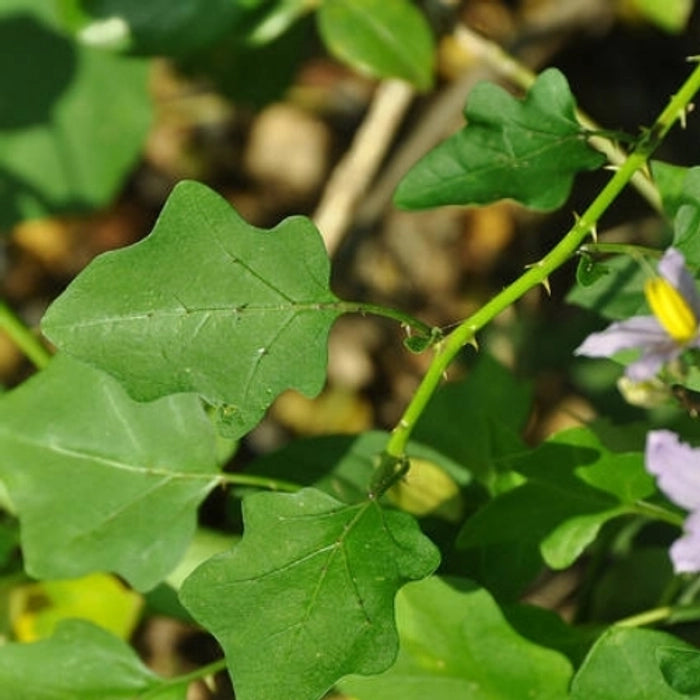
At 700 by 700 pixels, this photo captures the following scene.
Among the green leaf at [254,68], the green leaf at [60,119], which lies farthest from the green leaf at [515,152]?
the green leaf at [60,119]

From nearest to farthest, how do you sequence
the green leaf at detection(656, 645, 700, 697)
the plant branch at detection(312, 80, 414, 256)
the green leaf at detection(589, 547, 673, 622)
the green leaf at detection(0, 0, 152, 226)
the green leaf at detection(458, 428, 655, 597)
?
the green leaf at detection(656, 645, 700, 697), the green leaf at detection(458, 428, 655, 597), the green leaf at detection(589, 547, 673, 622), the plant branch at detection(312, 80, 414, 256), the green leaf at detection(0, 0, 152, 226)

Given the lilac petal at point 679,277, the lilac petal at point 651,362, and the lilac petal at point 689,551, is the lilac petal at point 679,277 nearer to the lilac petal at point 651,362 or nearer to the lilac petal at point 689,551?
the lilac petal at point 651,362

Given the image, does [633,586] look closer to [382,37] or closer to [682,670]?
[682,670]

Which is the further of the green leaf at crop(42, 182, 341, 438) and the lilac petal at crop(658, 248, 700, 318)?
the green leaf at crop(42, 182, 341, 438)

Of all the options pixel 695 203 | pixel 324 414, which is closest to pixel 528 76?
pixel 695 203

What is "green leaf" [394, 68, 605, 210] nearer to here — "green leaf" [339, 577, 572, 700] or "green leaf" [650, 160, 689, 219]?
"green leaf" [650, 160, 689, 219]

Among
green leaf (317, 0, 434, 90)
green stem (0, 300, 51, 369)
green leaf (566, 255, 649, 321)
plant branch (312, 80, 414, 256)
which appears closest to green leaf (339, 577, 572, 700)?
green leaf (566, 255, 649, 321)

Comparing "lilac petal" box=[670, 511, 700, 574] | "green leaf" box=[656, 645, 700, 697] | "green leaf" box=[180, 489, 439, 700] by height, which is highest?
"lilac petal" box=[670, 511, 700, 574]
